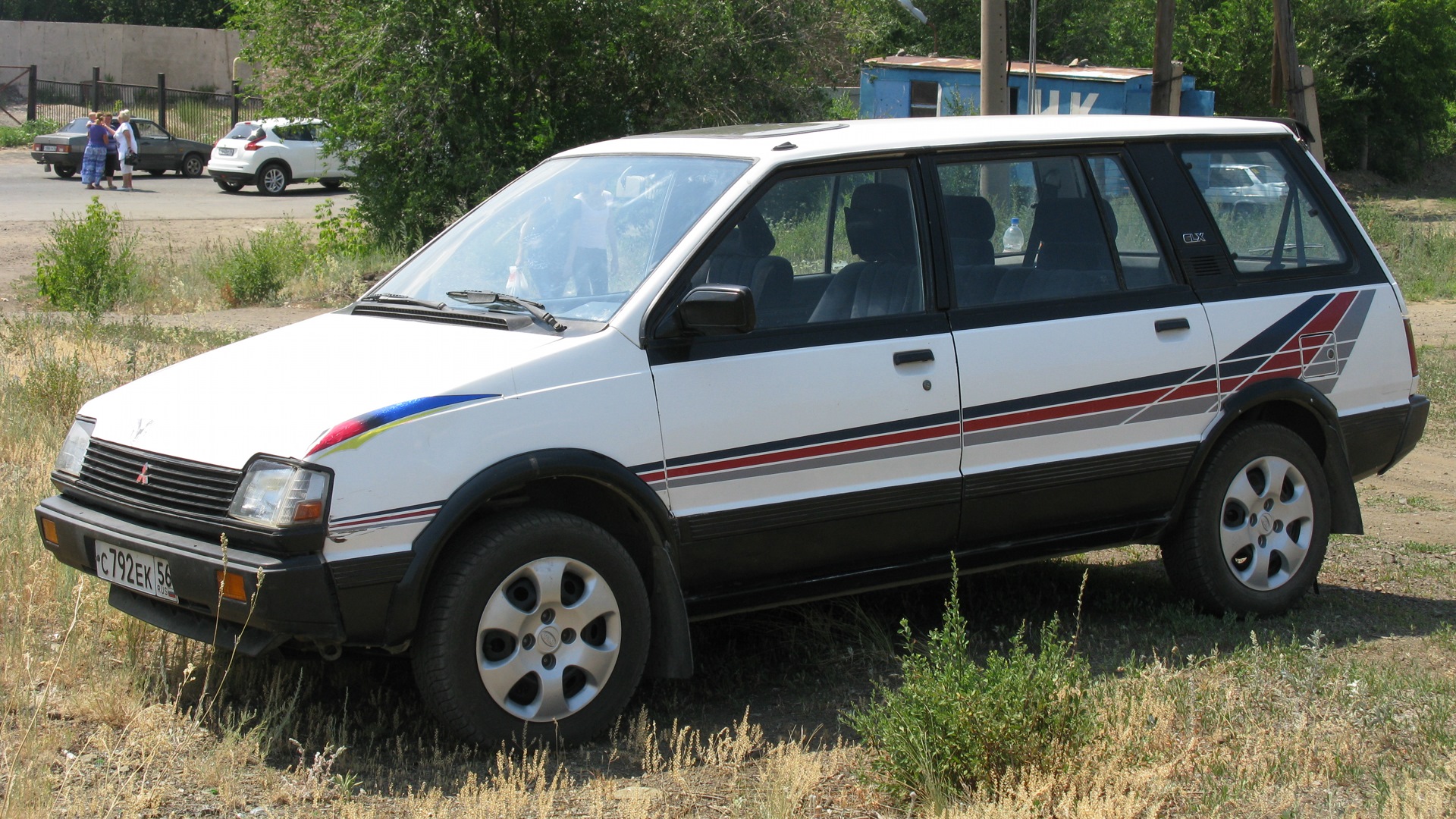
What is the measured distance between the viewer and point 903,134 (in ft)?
16.3

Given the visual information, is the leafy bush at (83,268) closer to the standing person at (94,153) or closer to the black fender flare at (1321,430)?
the black fender flare at (1321,430)

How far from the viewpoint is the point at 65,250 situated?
13.4 m

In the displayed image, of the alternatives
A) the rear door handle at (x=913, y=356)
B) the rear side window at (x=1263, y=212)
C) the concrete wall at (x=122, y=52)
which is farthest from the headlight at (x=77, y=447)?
the concrete wall at (x=122, y=52)

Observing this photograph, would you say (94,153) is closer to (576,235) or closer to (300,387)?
Answer: (576,235)

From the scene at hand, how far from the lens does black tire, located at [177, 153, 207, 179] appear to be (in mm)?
34188

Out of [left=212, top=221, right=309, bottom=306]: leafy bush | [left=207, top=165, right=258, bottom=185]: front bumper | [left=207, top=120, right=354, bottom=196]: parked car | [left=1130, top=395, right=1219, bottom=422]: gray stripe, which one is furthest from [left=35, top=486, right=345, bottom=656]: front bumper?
[left=207, top=165, right=258, bottom=185]: front bumper

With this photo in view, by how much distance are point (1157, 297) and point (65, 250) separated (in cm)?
1150

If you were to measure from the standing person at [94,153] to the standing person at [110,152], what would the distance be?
0.14 meters

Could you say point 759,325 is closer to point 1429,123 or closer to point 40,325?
point 40,325

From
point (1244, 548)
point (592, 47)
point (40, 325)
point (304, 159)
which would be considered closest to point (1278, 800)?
point (1244, 548)

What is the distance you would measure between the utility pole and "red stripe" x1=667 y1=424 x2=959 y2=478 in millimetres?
8804

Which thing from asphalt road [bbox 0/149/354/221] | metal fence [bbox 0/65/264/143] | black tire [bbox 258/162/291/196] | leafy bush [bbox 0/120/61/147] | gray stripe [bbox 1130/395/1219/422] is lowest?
gray stripe [bbox 1130/395/1219/422]

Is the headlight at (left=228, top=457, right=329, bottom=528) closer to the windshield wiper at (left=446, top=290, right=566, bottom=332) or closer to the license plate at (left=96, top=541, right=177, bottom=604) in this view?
the license plate at (left=96, top=541, right=177, bottom=604)

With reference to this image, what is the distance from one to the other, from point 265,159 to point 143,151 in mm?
4380
